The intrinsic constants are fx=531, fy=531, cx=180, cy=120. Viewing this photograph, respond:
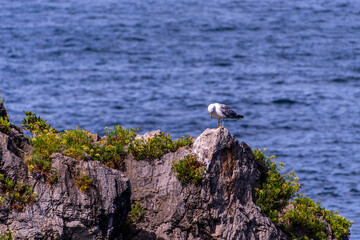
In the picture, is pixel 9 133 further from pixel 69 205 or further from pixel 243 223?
pixel 243 223

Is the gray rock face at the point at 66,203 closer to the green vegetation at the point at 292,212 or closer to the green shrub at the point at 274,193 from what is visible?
the green shrub at the point at 274,193

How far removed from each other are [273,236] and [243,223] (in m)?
1.10

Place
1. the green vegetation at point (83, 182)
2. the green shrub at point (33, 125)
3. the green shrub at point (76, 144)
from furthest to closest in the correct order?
the green shrub at point (33, 125) → the green shrub at point (76, 144) → the green vegetation at point (83, 182)

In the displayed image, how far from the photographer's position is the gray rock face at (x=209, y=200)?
1540cm

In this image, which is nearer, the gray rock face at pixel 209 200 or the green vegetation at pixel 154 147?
the gray rock face at pixel 209 200

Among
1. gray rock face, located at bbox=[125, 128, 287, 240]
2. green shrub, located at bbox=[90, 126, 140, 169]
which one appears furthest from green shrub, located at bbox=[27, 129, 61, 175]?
gray rock face, located at bbox=[125, 128, 287, 240]

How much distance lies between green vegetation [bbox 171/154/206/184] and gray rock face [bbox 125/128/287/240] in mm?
151

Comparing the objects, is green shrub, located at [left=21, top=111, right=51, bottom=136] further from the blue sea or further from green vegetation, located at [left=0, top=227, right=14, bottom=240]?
the blue sea

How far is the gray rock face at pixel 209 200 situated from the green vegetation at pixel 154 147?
501 mm

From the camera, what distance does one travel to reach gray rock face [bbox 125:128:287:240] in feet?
50.5

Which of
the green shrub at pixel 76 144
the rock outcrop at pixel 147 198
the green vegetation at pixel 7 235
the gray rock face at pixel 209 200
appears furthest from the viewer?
the gray rock face at pixel 209 200

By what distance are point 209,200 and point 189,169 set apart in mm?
1064

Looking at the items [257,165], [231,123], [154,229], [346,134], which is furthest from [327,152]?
[154,229]

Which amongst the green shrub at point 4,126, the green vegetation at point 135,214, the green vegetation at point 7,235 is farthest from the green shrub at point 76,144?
the green vegetation at point 7,235
